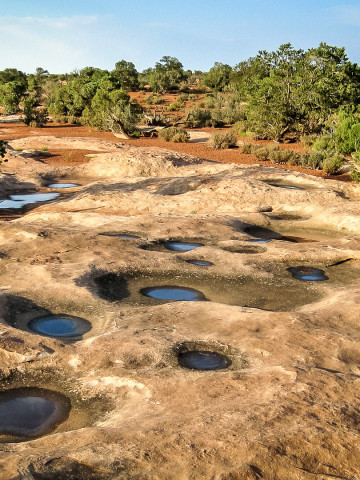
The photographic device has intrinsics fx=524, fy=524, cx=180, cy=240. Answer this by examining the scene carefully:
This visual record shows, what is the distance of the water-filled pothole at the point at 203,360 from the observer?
21.6ft

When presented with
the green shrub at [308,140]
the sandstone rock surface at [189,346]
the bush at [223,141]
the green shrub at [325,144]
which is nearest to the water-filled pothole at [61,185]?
the sandstone rock surface at [189,346]

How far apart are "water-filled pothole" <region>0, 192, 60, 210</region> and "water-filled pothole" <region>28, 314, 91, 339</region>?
11342mm

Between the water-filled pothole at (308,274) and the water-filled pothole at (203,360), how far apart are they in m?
4.02

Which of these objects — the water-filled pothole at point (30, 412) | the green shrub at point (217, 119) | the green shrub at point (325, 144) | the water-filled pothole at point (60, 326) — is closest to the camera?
the water-filled pothole at point (30, 412)

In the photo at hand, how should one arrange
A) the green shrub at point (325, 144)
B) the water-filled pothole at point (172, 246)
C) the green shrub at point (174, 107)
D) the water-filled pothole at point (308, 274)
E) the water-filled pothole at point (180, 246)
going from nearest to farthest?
the water-filled pothole at point (308, 274) < the water-filled pothole at point (172, 246) < the water-filled pothole at point (180, 246) < the green shrub at point (325, 144) < the green shrub at point (174, 107)

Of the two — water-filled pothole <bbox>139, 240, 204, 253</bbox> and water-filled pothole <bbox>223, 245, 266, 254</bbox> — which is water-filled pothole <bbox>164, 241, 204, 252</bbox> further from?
water-filled pothole <bbox>223, 245, 266, 254</bbox>

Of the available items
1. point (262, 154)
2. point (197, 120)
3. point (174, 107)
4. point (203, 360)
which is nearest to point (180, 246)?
point (203, 360)

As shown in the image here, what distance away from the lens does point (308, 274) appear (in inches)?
422

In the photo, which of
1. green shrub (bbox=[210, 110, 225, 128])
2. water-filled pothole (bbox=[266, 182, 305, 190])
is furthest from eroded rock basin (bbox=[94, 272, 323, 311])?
green shrub (bbox=[210, 110, 225, 128])

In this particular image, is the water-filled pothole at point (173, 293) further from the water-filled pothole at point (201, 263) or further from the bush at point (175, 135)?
the bush at point (175, 135)

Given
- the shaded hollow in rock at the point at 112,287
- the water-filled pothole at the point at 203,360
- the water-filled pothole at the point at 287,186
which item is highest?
the water-filled pothole at the point at 287,186

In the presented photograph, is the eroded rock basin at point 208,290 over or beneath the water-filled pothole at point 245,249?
beneath

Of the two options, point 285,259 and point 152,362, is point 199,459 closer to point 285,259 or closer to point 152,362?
point 152,362

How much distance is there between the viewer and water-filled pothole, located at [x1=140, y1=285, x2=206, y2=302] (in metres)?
9.27
